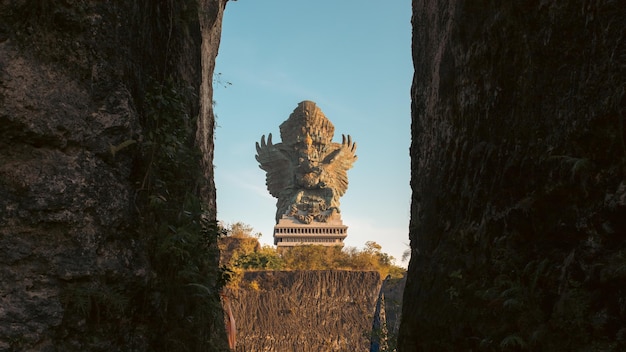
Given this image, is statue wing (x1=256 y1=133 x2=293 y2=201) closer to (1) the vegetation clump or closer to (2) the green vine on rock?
(1) the vegetation clump

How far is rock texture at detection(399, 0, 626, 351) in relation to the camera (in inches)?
243

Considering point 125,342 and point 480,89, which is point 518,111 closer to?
point 480,89

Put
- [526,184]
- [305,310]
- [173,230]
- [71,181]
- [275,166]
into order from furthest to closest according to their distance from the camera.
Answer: [275,166] → [305,310] → [526,184] → [173,230] → [71,181]

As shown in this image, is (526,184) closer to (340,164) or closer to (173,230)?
(173,230)

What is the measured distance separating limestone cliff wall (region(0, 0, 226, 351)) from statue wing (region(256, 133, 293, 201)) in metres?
42.0

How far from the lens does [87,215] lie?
231 inches

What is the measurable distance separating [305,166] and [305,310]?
21.4m

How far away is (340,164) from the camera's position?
50312 mm

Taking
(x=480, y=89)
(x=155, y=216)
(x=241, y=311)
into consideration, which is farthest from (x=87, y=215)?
(x=241, y=311)

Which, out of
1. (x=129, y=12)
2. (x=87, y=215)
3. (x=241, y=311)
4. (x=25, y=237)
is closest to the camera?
(x=25, y=237)

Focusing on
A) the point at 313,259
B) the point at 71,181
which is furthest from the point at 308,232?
the point at 71,181

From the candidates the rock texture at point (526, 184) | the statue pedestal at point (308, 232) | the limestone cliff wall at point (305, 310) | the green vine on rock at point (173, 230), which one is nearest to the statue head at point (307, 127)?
the statue pedestal at point (308, 232)

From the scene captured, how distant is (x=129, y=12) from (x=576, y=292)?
17.8 feet

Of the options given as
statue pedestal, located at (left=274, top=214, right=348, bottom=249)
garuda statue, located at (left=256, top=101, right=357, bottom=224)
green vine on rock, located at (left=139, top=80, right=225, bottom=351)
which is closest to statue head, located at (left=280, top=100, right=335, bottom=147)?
garuda statue, located at (left=256, top=101, right=357, bottom=224)
